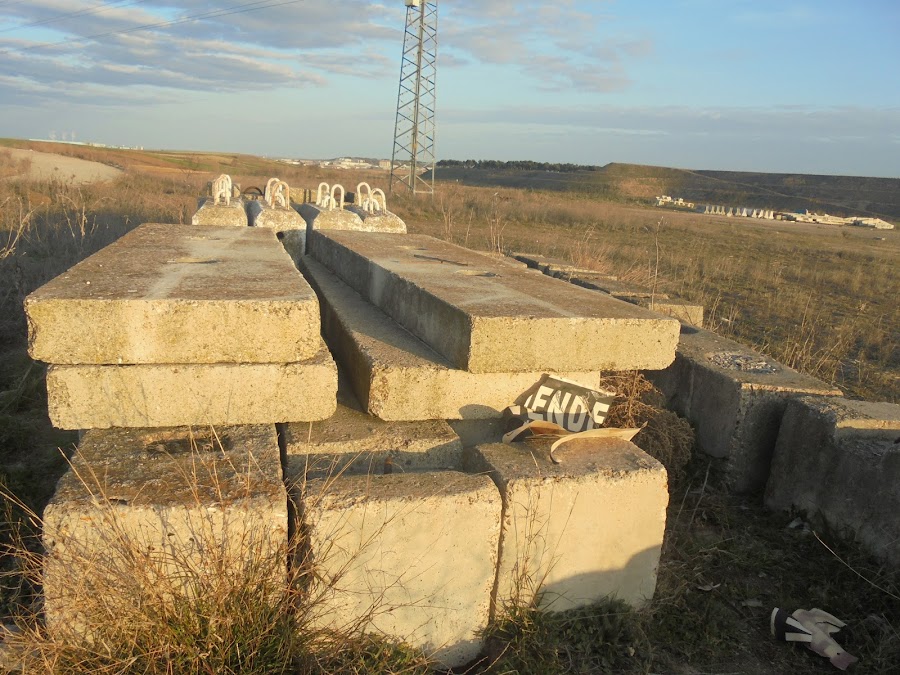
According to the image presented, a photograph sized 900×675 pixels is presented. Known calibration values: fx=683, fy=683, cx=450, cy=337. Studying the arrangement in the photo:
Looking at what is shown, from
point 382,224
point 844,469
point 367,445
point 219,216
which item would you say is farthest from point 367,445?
point 382,224

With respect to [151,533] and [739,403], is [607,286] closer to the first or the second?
[739,403]

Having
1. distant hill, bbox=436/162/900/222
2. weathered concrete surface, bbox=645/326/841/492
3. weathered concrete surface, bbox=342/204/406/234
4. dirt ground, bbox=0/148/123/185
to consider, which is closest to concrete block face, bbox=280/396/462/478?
weathered concrete surface, bbox=645/326/841/492

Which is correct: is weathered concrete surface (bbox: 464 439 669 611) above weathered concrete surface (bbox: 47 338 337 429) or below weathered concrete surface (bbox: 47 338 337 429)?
below

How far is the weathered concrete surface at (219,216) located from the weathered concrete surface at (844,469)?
14.2 feet

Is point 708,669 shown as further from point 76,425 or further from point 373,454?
point 76,425

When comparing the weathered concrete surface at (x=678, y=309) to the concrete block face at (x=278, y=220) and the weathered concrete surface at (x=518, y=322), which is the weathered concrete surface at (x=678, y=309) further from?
the concrete block face at (x=278, y=220)

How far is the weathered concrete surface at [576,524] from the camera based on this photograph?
2285 mm

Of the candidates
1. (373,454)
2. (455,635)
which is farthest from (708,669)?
(373,454)

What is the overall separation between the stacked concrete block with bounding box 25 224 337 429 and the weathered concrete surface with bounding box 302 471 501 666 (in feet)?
1.51

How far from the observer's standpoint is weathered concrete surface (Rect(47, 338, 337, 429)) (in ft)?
7.44

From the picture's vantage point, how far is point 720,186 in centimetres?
6038

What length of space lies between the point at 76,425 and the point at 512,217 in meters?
19.1

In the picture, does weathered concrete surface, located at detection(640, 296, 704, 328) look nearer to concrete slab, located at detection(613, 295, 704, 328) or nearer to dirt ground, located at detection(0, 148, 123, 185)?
concrete slab, located at detection(613, 295, 704, 328)

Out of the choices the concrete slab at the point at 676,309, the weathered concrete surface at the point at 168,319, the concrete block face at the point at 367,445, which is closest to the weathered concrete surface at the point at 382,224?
the concrete slab at the point at 676,309
